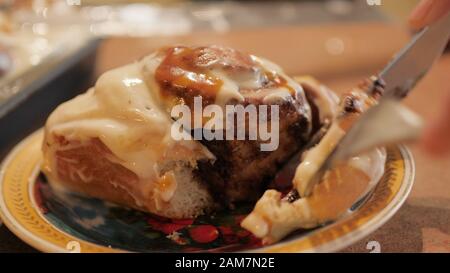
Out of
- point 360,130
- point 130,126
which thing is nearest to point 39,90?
point 130,126

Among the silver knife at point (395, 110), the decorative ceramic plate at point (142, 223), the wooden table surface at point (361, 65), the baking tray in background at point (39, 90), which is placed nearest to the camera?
the silver knife at point (395, 110)

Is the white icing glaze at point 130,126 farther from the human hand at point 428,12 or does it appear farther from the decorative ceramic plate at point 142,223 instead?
the human hand at point 428,12

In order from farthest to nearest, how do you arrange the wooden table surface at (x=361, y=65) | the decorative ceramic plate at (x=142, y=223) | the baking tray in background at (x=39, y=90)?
the baking tray in background at (x=39, y=90) → the wooden table surface at (x=361, y=65) → the decorative ceramic plate at (x=142, y=223)

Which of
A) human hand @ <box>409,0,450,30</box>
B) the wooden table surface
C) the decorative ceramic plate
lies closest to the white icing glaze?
the decorative ceramic plate

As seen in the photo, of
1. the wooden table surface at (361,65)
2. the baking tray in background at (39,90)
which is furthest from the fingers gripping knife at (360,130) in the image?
the baking tray in background at (39,90)

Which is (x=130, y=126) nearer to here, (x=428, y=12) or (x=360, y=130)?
(x=360, y=130)
